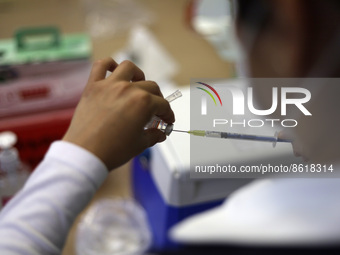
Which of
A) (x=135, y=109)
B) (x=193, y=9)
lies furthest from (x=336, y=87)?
(x=193, y=9)

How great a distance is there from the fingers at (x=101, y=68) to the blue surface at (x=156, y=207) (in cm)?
32

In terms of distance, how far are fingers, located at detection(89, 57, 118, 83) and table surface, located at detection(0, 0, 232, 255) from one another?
680 millimetres

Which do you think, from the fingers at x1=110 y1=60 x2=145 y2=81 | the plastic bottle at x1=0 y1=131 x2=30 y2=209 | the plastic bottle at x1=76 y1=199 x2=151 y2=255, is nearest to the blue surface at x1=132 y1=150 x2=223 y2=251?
the plastic bottle at x1=76 y1=199 x2=151 y2=255

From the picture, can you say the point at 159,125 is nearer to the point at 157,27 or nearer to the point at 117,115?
the point at 117,115

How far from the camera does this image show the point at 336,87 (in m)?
0.36

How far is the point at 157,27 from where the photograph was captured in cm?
134

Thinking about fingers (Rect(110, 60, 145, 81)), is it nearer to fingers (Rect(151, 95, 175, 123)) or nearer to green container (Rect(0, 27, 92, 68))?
fingers (Rect(151, 95, 175, 123))

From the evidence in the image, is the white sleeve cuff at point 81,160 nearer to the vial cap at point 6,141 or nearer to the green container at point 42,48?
the vial cap at point 6,141

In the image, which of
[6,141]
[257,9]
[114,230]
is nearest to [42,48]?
[6,141]

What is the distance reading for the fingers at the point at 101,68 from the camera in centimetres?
41

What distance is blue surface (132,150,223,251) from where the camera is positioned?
680 mm

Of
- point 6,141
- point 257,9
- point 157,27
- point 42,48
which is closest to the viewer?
point 257,9

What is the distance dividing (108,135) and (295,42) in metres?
0.18

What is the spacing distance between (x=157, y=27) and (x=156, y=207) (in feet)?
2.53
